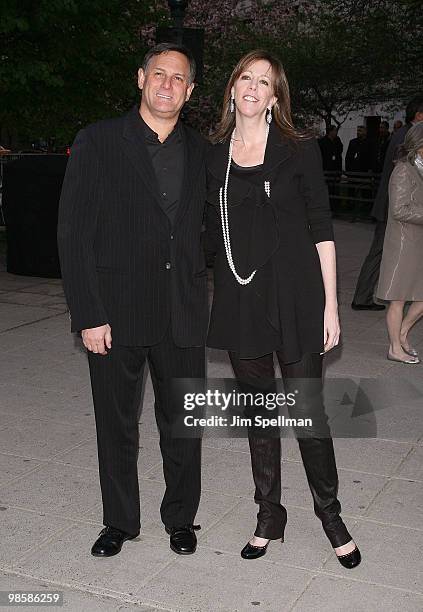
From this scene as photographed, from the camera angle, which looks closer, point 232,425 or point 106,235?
point 106,235

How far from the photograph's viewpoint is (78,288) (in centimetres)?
397

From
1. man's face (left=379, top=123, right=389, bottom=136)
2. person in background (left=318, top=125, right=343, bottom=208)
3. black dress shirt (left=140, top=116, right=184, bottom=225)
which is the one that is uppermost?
black dress shirt (left=140, top=116, right=184, bottom=225)

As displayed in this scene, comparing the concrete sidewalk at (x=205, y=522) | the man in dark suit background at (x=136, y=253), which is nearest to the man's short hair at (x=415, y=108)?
the concrete sidewalk at (x=205, y=522)

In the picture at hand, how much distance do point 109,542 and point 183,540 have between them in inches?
12.6

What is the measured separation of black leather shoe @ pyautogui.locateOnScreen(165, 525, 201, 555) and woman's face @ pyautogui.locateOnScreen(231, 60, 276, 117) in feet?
5.97

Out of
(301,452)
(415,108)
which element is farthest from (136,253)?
(415,108)

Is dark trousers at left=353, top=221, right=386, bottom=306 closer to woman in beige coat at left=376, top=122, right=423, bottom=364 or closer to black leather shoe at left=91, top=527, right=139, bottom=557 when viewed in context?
woman in beige coat at left=376, top=122, right=423, bottom=364

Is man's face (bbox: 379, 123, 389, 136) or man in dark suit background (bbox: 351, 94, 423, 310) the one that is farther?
man's face (bbox: 379, 123, 389, 136)

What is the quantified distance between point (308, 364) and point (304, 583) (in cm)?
89

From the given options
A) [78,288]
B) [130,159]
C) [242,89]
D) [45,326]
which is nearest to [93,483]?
[78,288]

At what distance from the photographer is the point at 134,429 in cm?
431

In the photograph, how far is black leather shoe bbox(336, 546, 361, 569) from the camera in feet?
13.6

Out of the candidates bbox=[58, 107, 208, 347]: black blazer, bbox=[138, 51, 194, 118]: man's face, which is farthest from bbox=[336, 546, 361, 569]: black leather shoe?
bbox=[138, 51, 194, 118]: man's face

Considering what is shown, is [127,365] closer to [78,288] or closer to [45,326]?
[78,288]
